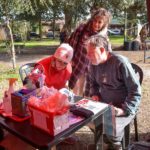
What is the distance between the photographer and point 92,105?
2.11 metres

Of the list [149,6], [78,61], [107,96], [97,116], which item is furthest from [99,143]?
[78,61]

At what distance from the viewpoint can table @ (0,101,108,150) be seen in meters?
1.63

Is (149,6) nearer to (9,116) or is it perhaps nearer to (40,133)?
(40,133)

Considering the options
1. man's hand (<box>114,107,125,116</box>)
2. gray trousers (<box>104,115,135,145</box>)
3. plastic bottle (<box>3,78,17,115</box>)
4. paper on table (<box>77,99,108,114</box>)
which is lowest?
gray trousers (<box>104,115,135,145</box>)

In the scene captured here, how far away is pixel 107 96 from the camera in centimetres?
258

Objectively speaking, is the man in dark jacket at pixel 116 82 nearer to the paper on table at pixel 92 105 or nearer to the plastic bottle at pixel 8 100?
the paper on table at pixel 92 105

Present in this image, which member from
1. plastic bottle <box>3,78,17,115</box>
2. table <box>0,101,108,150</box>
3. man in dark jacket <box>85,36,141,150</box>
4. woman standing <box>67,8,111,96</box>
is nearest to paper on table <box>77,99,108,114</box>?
table <box>0,101,108,150</box>

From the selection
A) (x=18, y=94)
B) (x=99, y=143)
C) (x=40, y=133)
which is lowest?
(x=99, y=143)

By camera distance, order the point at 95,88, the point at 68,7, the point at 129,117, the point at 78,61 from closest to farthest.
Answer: the point at 129,117, the point at 95,88, the point at 78,61, the point at 68,7

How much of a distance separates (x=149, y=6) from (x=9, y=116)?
1.17 metres

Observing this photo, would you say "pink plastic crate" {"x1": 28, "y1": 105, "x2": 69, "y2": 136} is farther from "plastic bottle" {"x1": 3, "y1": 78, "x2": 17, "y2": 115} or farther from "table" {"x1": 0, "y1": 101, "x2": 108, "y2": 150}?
"plastic bottle" {"x1": 3, "y1": 78, "x2": 17, "y2": 115}

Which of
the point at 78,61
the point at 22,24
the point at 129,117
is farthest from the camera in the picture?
the point at 22,24

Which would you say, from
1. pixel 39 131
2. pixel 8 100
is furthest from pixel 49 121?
pixel 8 100

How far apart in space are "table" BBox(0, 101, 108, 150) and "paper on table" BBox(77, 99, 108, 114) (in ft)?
0.09
